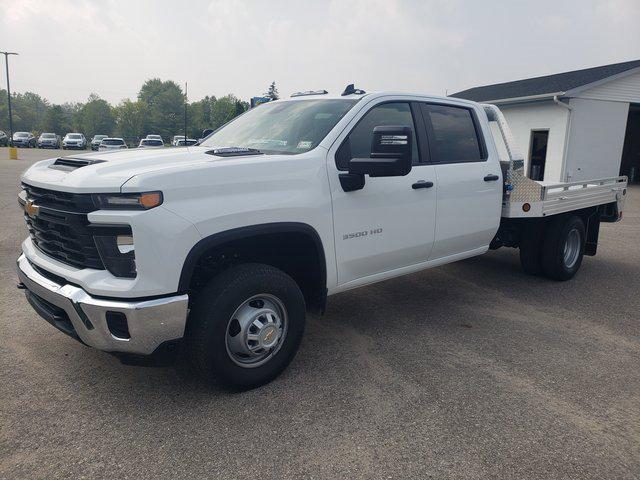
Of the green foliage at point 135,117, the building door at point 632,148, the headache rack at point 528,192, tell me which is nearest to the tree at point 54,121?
the green foliage at point 135,117

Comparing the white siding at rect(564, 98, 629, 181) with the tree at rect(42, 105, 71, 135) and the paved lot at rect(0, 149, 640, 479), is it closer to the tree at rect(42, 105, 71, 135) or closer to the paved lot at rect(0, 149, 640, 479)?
the paved lot at rect(0, 149, 640, 479)

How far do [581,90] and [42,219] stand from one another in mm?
18587

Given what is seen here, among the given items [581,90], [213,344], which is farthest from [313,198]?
[581,90]

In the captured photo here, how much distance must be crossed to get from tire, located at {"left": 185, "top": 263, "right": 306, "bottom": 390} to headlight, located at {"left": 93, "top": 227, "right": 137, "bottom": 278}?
481 mm

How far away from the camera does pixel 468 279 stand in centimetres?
640

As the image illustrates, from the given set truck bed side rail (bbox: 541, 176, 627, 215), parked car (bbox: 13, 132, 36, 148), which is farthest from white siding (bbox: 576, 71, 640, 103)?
parked car (bbox: 13, 132, 36, 148)

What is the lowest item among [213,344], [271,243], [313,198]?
[213,344]

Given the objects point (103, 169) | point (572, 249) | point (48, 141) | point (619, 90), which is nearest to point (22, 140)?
point (48, 141)

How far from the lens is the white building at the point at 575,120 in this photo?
→ 1795 cm

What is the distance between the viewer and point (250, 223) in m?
3.17

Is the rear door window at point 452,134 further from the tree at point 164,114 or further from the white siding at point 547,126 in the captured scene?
the tree at point 164,114

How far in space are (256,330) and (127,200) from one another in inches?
45.2

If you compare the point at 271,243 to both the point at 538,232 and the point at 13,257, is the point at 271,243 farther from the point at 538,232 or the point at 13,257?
the point at 13,257

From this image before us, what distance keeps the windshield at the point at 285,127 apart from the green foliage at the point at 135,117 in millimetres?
89949
